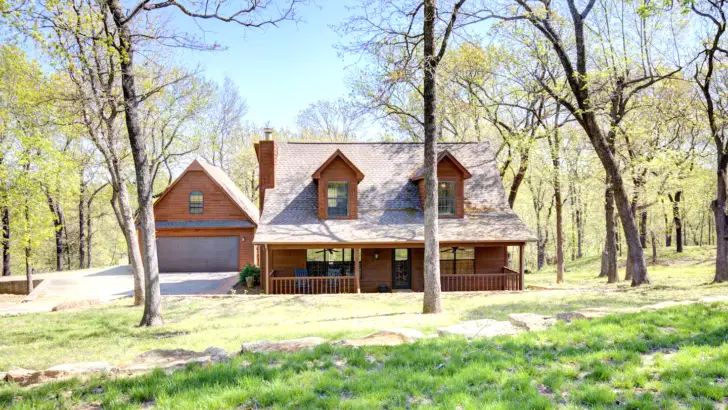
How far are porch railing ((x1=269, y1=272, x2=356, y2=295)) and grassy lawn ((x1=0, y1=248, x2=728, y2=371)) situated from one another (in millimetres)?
1934

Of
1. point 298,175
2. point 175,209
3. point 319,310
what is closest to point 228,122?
point 175,209

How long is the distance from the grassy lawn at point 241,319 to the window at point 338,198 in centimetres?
476

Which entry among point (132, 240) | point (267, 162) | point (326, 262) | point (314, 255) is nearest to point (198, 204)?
point (267, 162)

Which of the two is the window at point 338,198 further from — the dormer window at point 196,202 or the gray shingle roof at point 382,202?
the dormer window at point 196,202

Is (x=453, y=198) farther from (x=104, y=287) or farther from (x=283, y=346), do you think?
(x=104, y=287)

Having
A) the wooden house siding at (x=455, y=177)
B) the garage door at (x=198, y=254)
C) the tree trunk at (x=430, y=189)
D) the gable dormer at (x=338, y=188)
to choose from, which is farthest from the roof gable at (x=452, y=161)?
the garage door at (x=198, y=254)

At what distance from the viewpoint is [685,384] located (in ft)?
14.9

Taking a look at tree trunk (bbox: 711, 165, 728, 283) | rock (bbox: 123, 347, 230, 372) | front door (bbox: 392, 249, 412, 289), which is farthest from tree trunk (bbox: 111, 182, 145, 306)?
tree trunk (bbox: 711, 165, 728, 283)

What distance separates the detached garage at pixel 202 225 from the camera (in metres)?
26.8

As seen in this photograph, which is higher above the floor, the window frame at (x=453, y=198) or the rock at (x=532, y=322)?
the window frame at (x=453, y=198)

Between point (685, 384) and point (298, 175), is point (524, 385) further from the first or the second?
point (298, 175)

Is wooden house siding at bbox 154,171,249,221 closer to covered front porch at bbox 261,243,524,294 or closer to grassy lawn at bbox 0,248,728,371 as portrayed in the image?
covered front porch at bbox 261,243,524,294

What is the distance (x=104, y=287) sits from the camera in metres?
21.6

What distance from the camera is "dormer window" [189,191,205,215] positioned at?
88.5 feet
